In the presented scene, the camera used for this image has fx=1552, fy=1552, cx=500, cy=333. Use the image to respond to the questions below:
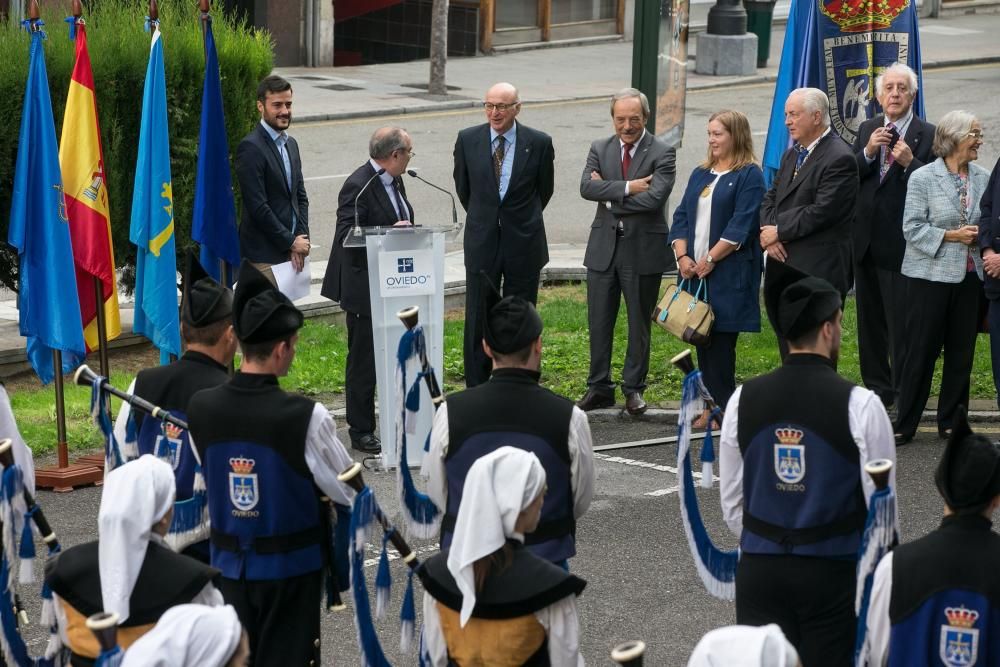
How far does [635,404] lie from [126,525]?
6.34 metres

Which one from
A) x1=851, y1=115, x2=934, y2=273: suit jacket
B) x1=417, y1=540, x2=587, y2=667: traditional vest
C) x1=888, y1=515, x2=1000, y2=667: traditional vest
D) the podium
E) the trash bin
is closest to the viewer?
x1=888, y1=515, x2=1000, y2=667: traditional vest

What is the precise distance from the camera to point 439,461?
5789 millimetres

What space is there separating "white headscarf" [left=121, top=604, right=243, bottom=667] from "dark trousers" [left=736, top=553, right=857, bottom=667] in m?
2.42

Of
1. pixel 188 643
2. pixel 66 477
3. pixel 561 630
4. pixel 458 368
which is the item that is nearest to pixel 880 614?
pixel 561 630

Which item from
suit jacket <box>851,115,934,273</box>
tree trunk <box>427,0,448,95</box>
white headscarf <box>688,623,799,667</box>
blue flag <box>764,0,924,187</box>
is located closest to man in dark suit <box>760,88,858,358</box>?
suit jacket <box>851,115,934,273</box>

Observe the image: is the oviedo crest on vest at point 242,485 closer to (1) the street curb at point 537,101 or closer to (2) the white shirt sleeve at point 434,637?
(2) the white shirt sleeve at point 434,637

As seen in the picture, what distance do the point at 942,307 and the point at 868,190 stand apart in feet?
3.35

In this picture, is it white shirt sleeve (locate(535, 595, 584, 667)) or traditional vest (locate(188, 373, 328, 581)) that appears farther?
traditional vest (locate(188, 373, 328, 581))

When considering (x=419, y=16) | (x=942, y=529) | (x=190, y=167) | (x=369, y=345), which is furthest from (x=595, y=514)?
(x=419, y=16)

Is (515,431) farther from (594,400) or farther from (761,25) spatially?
(761,25)

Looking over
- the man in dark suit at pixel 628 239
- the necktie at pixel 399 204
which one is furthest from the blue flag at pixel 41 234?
the man in dark suit at pixel 628 239

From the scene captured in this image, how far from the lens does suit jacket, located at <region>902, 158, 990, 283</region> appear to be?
9617mm

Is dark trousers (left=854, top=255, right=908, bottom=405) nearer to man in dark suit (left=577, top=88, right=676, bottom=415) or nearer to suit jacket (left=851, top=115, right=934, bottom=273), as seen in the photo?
suit jacket (left=851, top=115, right=934, bottom=273)

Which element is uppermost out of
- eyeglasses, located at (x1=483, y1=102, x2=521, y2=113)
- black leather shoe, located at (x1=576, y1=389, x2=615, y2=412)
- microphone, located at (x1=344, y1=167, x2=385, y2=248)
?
eyeglasses, located at (x1=483, y1=102, x2=521, y2=113)
